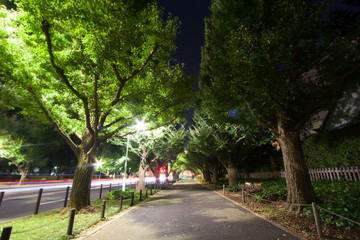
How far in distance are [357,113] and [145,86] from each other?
1432cm

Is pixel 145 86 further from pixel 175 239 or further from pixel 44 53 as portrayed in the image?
pixel 175 239

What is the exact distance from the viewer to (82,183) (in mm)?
7141

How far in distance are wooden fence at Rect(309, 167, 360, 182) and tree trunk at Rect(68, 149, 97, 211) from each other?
1258 centimetres

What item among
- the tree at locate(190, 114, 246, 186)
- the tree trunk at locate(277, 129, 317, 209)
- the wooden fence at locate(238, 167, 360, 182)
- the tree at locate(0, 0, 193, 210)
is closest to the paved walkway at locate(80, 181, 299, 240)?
the tree trunk at locate(277, 129, 317, 209)

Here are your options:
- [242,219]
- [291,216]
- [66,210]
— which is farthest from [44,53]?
[291,216]

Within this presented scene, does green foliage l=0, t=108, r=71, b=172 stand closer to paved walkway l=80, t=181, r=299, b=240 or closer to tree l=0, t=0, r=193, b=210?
tree l=0, t=0, r=193, b=210

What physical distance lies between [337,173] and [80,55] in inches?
564

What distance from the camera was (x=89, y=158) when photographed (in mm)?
7516

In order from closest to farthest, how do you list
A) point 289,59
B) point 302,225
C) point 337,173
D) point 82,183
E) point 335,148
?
point 302,225, point 289,59, point 82,183, point 337,173, point 335,148

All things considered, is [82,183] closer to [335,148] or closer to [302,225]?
[302,225]

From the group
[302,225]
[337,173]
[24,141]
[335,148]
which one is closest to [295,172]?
[302,225]

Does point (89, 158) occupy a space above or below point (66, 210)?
above

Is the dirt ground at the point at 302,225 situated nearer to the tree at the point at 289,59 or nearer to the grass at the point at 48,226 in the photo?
the tree at the point at 289,59

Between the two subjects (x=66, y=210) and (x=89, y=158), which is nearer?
(x=66, y=210)
